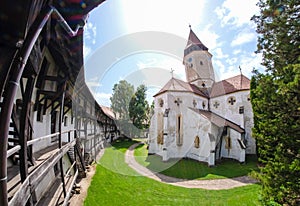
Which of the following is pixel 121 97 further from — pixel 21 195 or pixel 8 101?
pixel 8 101

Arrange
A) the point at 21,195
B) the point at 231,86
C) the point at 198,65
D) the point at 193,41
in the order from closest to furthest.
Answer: the point at 21,195, the point at 231,86, the point at 198,65, the point at 193,41

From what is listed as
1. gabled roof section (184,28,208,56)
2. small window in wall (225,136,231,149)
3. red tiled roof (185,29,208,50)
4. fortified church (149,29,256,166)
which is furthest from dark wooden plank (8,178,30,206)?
red tiled roof (185,29,208,50)

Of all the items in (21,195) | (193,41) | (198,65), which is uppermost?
(193,41)

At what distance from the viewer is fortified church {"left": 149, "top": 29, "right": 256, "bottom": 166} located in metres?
15.3

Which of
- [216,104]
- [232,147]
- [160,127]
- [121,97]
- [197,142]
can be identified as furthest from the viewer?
[121,97]

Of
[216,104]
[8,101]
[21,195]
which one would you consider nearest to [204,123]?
[216,104]

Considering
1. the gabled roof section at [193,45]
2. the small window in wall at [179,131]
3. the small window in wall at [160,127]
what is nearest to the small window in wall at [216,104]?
the small window in wall at [179,131]

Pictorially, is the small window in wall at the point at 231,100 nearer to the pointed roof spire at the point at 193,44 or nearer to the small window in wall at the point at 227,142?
the small window in wall at the point at 227,142

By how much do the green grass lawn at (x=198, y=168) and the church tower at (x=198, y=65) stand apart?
35.6ft

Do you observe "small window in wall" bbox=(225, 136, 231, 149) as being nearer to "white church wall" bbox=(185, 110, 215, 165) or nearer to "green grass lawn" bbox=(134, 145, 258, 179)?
"green grass lawn" bbox=(134, 145, 258, 179)

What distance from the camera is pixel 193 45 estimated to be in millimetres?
23719

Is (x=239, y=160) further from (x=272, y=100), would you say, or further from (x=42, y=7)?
(x=42, y=7)

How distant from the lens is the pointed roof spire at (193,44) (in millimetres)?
23505

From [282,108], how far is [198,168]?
9.73m
